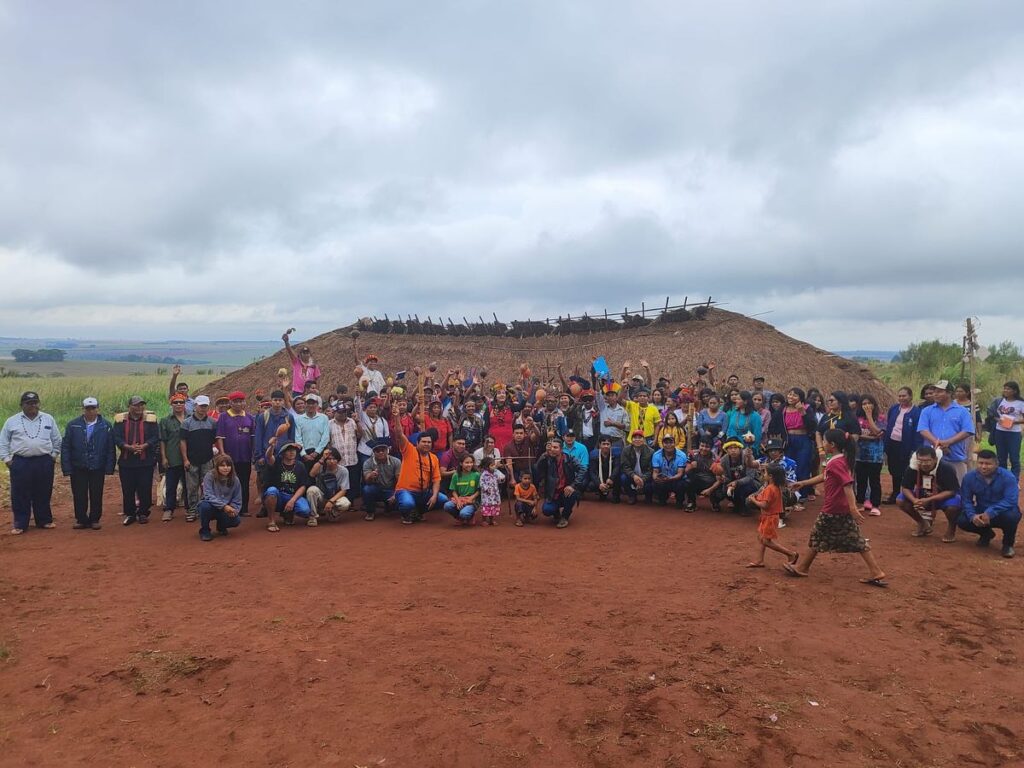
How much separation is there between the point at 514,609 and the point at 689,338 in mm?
15227

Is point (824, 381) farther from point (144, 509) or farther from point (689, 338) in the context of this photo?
point (144, 509)

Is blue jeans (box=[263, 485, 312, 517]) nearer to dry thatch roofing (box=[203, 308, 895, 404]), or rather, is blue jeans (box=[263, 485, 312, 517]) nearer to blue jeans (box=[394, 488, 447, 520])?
blue jeans (box=[394, 488, 447, 520])

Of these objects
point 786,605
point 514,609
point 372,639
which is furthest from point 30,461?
point 786,605

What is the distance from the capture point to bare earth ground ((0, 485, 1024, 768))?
3.92 meters

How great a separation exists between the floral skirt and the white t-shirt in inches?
→ 201

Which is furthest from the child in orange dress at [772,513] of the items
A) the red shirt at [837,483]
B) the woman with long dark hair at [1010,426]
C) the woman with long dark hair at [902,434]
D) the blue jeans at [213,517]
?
the blue jeans at [213,517]

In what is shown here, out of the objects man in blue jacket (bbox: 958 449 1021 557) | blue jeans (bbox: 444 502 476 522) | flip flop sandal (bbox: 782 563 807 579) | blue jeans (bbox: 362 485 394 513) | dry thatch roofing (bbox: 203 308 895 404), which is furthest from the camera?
dry thatch roofing (bbox: 203 308 895 404)

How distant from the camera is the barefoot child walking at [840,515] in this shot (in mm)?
6441

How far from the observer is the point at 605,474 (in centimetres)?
1066

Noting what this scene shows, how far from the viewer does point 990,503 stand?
25.0ft

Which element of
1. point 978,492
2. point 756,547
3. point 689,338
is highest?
point 689,338

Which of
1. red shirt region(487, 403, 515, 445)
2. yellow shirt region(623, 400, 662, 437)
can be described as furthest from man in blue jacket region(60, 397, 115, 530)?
yellow shirt region(623, 400, 662, 437)

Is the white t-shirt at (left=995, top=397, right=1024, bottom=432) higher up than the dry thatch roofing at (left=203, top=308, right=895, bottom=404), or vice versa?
the dry thatch roofing at (left=203, top=308, right=895, bottom=404)

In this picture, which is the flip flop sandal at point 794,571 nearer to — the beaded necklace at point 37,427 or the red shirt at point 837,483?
the red shirt at point 837,483
